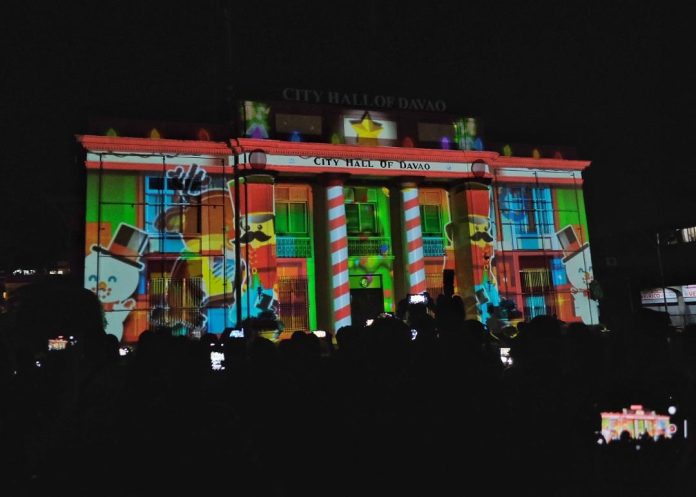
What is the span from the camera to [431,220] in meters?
27.5

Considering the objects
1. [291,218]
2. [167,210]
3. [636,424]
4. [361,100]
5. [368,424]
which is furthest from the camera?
[361,100]

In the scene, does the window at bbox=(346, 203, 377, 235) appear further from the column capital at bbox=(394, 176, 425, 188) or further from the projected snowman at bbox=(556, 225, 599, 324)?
the projected snowman at bbox=(556, 225, 599, 324)

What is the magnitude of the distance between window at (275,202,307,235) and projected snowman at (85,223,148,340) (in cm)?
614

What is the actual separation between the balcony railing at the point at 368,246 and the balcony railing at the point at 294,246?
2023 mm

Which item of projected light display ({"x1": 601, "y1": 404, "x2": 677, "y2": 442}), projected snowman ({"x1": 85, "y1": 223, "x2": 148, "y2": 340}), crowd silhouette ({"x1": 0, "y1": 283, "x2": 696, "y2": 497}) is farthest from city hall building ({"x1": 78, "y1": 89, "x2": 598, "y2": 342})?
projected light display ({"x1": 601, "y1": 404, "x2": 677, "y2": 442})

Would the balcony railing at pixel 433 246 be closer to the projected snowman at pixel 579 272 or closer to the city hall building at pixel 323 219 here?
the city hall building at pixel 323 219

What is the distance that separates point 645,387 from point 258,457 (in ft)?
7.74

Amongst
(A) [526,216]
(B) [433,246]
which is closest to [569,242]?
(A) [526,216]

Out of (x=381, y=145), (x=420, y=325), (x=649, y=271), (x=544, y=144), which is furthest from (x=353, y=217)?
(x=649, y=271)

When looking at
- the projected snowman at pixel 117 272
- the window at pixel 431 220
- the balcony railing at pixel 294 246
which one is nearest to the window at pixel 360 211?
the balcony railing at pixel 294 246

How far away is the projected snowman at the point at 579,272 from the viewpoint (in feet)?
88.4

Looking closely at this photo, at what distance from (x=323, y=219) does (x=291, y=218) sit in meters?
1.61

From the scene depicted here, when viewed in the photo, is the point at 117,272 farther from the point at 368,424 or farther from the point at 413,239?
the point at 368,424

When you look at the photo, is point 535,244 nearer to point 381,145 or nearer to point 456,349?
point 381,145
